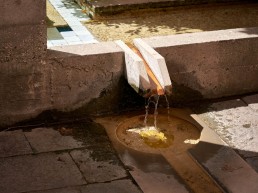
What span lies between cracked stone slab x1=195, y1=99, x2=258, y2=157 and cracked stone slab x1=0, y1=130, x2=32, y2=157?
2.65 m

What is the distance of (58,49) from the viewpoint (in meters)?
6.95

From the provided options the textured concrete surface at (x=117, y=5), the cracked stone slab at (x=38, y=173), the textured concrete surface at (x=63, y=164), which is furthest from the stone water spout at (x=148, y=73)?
the textured concrete surface at (x=117, y=5)

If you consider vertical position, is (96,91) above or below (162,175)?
above

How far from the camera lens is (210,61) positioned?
7.57 metres

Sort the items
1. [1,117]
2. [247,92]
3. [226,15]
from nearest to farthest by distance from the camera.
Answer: [1,117]
[247,92]
[226,15]

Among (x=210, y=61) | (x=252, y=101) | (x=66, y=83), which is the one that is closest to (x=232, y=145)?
(x=252, y=101)

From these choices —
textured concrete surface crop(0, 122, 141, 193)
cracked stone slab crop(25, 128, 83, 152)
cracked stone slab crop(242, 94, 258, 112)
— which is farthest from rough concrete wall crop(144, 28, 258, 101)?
cracked stone slab crop(25, 128, 83, 152)

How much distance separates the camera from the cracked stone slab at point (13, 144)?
632cm

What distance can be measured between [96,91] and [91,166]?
1.45 m

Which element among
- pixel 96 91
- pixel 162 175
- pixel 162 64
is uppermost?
pixel 162 64

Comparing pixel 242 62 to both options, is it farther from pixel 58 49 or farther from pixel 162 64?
pixel 58 49

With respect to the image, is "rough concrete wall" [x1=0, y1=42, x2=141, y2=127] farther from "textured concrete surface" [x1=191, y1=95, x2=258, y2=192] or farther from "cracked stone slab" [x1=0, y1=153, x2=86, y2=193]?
"textured concrete surface" [x1=191, y1=95, x2=258, y2=192]

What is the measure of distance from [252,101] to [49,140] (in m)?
3.30

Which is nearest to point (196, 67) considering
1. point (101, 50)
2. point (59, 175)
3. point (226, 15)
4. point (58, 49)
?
point (101, 50)
